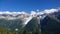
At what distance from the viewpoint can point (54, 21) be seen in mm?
147250

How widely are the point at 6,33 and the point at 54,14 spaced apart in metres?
126

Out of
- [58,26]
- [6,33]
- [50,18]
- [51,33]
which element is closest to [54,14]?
[50,18]

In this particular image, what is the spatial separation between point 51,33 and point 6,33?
96.9 meters

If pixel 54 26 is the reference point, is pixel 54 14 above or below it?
above

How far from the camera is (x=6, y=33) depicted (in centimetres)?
2531

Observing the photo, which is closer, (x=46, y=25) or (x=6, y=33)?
(x=6, y=33)

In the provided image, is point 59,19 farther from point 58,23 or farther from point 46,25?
point 46,25

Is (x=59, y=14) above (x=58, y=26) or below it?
above

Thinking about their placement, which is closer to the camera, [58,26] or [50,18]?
[58,26]

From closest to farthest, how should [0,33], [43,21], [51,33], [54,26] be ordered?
[0,33] → [51,33] → [43,21] → [54,26]

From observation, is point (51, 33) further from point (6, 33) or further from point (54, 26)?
point (6, 33)

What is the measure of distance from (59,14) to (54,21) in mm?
9822

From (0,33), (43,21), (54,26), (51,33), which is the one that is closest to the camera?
(0,33)

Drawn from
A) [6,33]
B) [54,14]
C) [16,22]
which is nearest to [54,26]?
[54,14]
